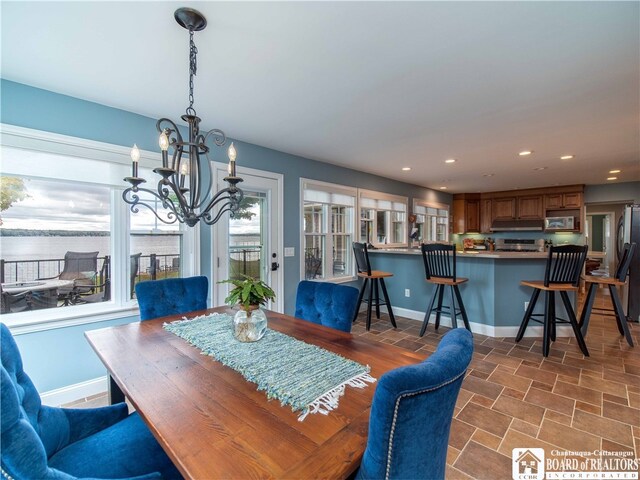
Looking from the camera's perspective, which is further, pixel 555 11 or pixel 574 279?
pixel 574 279

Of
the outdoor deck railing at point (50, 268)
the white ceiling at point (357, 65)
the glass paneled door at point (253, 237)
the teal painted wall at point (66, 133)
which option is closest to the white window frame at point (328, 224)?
the glass paneled door at point (253, 237)

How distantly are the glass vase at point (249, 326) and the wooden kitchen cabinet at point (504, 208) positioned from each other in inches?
303

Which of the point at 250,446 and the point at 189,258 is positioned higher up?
the point at 189,258

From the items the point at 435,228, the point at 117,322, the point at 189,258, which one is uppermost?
the point at 435,228

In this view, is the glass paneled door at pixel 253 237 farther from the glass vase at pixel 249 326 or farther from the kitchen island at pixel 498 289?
the kitchen island at pixel 498 289

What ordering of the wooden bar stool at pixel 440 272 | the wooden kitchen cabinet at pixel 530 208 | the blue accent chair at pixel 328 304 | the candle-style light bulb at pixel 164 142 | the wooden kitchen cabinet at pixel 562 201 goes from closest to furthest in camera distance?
1. the candle-style light bulb at pixel 164 142
2. the blue accent chair at pixel 328 304
3. the wooden bar stool at pixel 440 272
4. the wooden kitchen cabinet at pixel 562 201
5. the wooden kitchen cabinet at pixel 530 208

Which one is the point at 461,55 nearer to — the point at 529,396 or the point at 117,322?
the point at 529,396

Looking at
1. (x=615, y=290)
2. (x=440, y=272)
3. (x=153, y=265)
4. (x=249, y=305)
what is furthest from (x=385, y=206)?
(x=249, y=305)

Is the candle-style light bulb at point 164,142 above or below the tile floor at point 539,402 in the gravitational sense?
above

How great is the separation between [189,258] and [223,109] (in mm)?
1506

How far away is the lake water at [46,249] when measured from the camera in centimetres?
221

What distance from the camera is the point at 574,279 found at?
3.16 meters

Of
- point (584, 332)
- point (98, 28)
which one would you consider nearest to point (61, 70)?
point (98, 28)

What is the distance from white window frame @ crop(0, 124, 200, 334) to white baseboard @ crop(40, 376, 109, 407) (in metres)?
0.51
